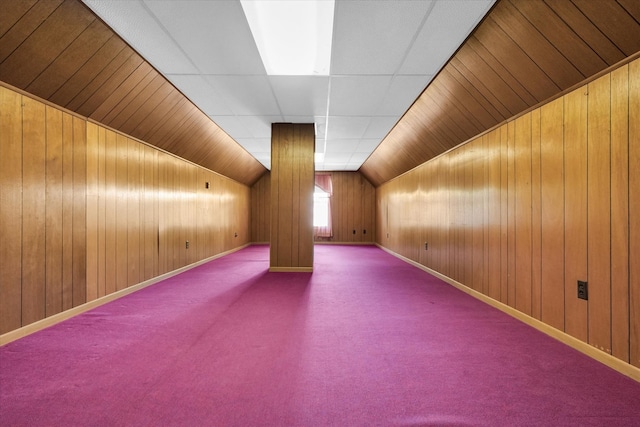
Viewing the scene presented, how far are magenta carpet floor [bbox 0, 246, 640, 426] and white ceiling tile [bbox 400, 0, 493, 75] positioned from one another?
251 centimetres

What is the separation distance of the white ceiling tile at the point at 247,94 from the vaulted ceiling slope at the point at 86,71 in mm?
612

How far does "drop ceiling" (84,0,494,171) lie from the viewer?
2062 millimetres

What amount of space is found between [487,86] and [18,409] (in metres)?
4.08

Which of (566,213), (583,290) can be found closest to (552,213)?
(566,213)

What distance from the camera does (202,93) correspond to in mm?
3521

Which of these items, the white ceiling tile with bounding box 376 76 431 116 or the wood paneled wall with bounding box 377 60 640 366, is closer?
the wood paneled wall with bounding box 377 60 640 366

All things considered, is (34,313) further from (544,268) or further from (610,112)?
(610,112)

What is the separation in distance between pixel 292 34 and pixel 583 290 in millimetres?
3076

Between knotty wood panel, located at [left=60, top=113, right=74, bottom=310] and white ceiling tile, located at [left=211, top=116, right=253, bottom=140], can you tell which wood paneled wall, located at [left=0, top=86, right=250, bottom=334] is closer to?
knotty wood panel, located at [left=60, top=113, right=74, bottom=310]

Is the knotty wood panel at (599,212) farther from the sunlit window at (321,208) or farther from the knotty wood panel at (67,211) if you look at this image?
the sunlit window at (321,208)

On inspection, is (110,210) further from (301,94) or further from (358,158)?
(358,158)

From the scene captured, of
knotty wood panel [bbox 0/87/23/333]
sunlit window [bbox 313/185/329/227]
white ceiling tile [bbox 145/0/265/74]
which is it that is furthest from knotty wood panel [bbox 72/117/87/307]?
sunlit window [bbox 313/185/329/227]

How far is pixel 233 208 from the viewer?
8.12m

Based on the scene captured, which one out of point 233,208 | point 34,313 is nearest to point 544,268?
point 34,313
